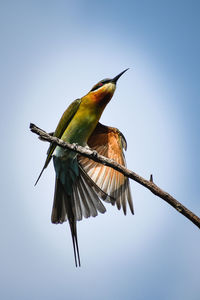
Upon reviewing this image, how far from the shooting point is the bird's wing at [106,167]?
4962mm

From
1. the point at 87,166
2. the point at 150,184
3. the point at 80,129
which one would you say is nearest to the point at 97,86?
the point at 80,129

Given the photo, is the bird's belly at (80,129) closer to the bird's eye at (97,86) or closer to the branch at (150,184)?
the bird's eye at (97,86)

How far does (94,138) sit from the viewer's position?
5.51 m

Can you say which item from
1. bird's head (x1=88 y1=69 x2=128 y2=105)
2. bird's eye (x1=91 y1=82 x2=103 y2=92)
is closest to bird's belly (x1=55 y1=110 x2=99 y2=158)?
bird's head (x1=88 y1=69 x2=128 y2=105)

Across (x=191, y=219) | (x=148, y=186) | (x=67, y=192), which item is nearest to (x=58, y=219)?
(x=67, y=192)

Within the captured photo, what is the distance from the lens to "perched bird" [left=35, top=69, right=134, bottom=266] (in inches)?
187

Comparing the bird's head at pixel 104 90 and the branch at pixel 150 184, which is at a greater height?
the bird's head at pixel 104 90

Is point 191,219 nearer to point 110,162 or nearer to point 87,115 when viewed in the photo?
point 110,162

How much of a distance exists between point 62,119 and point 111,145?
2.71 ft

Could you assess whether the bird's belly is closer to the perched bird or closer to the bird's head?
the perched bird

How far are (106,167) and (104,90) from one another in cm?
111

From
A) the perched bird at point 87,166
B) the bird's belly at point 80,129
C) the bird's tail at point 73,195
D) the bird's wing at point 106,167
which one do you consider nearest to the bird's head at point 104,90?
the perched bird at point 87,166

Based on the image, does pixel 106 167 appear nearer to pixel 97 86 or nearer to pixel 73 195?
pixel 73 195

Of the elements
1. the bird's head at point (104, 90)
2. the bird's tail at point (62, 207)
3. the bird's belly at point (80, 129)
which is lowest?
the bird's tail at point (62, 207)
